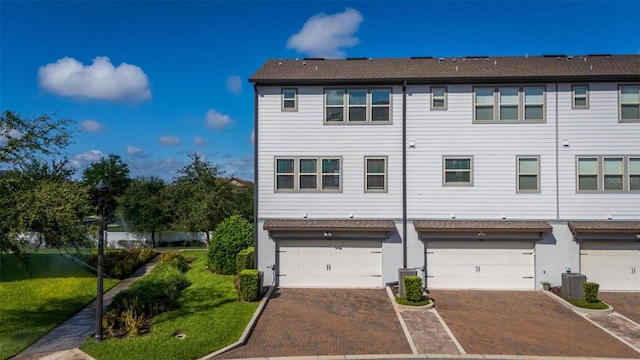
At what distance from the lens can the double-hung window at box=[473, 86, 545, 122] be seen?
15867 millimetres

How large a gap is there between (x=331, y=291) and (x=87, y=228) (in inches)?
349

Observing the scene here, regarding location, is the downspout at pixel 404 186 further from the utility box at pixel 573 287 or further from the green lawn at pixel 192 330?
the green lawn at pixel 192 330

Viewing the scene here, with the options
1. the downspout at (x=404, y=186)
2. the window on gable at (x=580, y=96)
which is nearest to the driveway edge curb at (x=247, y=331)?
the downspout at (x=404, y=186)

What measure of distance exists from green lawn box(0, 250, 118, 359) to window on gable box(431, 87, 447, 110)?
49.9ft

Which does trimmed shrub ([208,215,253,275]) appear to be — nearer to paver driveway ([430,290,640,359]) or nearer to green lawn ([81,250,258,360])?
green lawn ([81,250,258,360])

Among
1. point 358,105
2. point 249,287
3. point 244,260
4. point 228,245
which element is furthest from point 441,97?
point 228,245

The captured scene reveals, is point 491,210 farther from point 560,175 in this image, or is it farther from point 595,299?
point 595,299

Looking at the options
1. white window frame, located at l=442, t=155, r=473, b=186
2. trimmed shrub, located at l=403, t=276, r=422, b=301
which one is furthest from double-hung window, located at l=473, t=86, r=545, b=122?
trimmed shrub, located at l=403, t=276, r=422, b=301

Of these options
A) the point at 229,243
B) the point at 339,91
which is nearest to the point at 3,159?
the point at 229,243

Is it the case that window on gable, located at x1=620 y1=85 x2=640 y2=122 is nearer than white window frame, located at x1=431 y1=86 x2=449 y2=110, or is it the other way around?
window on gable, located at x1=620 y1=85 x2=640 y2=122

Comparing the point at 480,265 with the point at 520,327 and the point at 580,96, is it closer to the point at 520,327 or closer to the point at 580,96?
the point at 520,327

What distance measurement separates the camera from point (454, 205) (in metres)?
16.0

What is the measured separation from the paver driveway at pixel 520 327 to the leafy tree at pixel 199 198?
682 inches

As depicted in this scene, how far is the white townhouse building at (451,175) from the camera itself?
1561 centimetres
